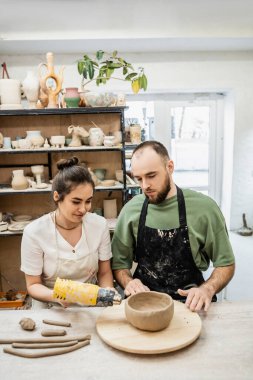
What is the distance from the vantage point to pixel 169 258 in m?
1.68

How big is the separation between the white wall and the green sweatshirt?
336 centimetres

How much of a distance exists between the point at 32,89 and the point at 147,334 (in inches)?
103

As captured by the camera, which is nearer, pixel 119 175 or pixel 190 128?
pixel 119 175

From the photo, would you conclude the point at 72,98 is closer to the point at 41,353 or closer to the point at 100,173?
the point at 100,173

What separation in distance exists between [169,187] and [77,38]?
9.96 feet

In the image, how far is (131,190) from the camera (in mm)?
3344

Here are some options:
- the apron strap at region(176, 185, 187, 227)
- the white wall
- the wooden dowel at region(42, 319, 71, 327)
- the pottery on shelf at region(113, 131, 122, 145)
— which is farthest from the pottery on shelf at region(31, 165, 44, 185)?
the wooden dowel at region(42, 319, 71, 327)

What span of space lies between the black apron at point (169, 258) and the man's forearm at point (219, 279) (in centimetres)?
13

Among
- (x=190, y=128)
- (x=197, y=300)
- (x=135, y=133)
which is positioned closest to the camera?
(x=197, y=300)

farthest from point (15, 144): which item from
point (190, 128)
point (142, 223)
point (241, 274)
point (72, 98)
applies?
point (190, 128)

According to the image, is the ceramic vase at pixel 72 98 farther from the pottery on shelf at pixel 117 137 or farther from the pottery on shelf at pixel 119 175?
the pottery on shelf at pixel 119 175

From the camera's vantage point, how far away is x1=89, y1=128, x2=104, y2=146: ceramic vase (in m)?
3.09

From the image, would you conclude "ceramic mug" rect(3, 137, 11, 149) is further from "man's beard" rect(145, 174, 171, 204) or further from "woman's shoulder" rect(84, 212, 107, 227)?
"man's beard" rect(145, 174, 171, 204)

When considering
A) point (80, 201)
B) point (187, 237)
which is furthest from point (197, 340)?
point (80, 201)
